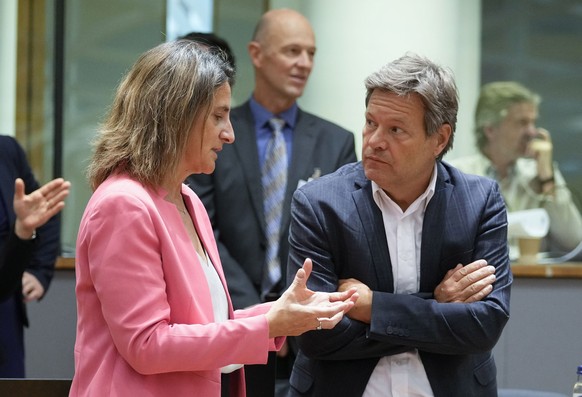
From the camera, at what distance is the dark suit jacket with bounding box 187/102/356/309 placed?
412 cm

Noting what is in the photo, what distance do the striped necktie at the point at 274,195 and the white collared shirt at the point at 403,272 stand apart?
128 centimetres

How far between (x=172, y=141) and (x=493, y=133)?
3349mm

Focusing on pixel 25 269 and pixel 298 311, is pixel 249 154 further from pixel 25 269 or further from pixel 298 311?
pixel 298 311

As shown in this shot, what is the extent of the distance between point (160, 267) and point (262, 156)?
2.15 metres

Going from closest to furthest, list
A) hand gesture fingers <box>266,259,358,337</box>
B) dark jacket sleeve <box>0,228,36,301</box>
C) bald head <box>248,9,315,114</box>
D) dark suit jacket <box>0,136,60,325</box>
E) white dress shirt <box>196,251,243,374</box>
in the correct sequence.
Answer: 1. hand gesture fingers <box>266,259,358,337</box>
2. white dress shirt <box>196,251,243,374</box>
3. dark jacket sleeve <box>0,228,36,301</box>
4. dark suit jacket <box>0,136,60,325</box>
5. bald head <box>248,9,315,114</box>

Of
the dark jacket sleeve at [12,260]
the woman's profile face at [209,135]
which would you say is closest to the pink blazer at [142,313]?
the woman's profile face at [209,135]

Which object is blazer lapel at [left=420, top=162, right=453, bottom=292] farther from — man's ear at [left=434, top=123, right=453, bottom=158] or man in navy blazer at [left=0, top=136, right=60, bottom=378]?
man in navy blazer at [left=0, top=136, right=60, bottom=378]

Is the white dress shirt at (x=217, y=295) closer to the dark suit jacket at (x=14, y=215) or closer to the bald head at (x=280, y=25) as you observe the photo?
the dark suit jacket at (x=14, y=215)

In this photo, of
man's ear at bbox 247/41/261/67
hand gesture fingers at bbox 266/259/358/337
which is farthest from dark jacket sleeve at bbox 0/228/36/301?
hand gesture fingers at bbox 266/259/358/337

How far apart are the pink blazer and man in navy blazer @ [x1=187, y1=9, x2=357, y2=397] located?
5.41 ft

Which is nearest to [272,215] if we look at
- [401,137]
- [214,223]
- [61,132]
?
[214,223]

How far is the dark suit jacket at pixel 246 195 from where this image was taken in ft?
13.5

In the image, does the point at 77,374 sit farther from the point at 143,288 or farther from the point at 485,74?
the point at 485,74

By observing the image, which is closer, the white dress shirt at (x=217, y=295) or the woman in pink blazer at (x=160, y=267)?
the woman in pink blazer at (x=160, y=267)
